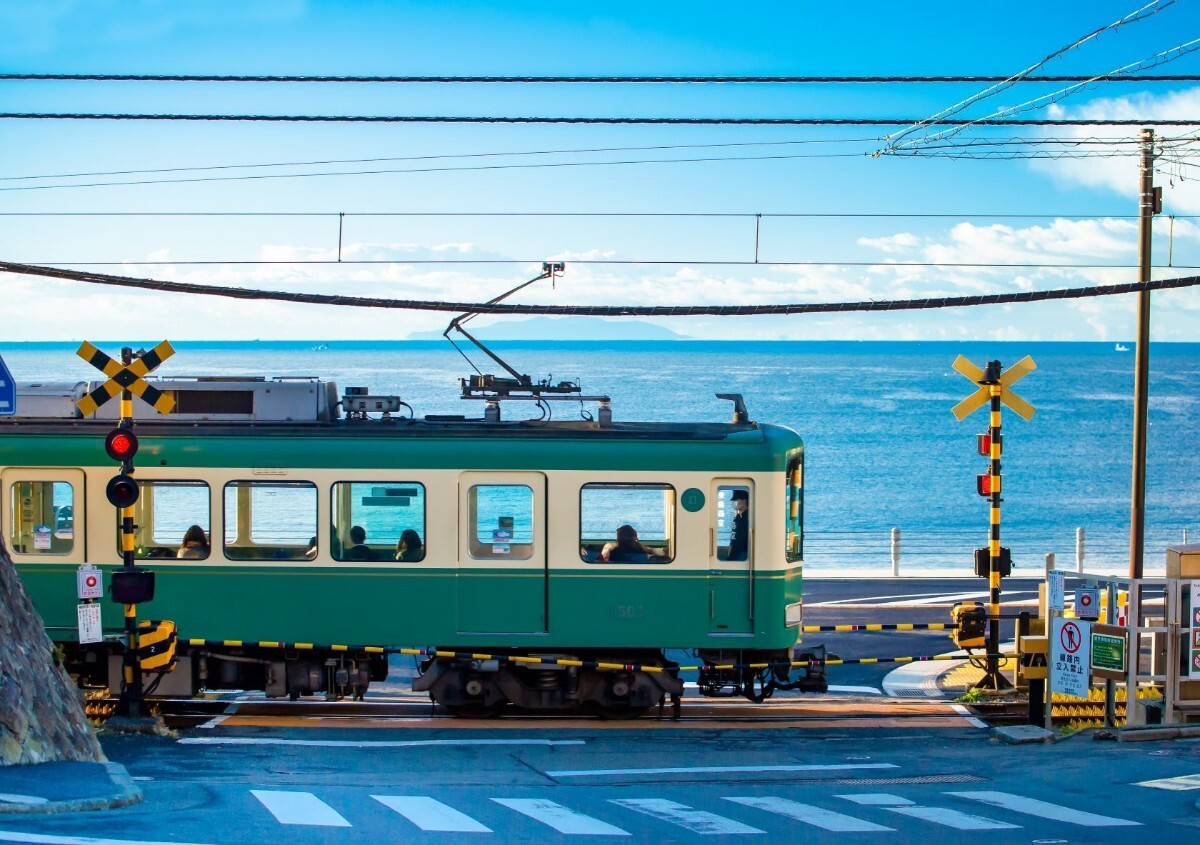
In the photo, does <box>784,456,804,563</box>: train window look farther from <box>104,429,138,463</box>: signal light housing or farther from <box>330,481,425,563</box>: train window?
<box>104,429,138,463</box>: signal light housing

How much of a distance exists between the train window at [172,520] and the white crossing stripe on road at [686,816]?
6085 millimetres

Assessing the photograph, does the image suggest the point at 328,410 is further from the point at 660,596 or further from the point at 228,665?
the point at 660,596

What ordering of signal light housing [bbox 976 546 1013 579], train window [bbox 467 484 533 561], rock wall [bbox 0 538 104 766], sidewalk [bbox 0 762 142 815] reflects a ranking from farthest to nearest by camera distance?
1. signal light housing [bbox 976 546 1013 579]
2. train window [bbox 467 484 533 561]
3. rock wall [bbox 0 538 104 766]
4. sidewalk [bbox 0 762 142 815]

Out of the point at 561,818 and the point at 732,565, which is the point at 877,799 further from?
the point at 732,565

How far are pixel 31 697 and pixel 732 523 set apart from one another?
704cm

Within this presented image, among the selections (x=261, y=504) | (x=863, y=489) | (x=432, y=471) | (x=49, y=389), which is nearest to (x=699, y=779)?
(x=432, y=471)

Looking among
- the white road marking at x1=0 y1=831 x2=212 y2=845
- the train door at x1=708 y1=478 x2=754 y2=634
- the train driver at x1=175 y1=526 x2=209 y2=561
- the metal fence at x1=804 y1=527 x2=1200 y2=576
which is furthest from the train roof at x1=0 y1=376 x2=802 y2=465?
the metal fence at x1=804 y1=527 x2=1200 y2=576

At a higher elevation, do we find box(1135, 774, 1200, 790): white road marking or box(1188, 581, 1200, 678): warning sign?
box(1188, 581, 1200, 678): warning sign

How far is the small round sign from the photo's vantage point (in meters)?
14.7

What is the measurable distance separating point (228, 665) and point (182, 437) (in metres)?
2.53

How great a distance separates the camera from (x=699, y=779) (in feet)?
40.0

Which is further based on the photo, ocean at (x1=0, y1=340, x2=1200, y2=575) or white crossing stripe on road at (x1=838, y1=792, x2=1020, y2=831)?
ocean at (x1=0, y1=340, x2=1200, y2=575)

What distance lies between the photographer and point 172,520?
14953mm

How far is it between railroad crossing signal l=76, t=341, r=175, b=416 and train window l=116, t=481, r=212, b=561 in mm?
867
